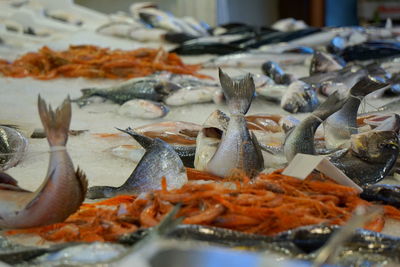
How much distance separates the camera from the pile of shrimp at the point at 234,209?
1959mm

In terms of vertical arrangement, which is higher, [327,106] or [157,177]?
[327,106]

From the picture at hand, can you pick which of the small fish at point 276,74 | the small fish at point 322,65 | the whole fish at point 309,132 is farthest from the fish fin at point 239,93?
the small fish at point 322,65

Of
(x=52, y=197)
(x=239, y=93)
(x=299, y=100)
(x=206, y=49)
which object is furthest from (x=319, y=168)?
(x=206, y=49)

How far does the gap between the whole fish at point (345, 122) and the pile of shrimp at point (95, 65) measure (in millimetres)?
2150

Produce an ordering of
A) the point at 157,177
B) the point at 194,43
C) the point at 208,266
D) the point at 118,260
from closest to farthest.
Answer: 1. the point at 208,266
2. the point at 118,260
3. the point at 157,177
4. the point at 194,43

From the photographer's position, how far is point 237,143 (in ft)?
7.98

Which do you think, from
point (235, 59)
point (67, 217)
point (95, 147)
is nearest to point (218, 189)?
point (67, 217)

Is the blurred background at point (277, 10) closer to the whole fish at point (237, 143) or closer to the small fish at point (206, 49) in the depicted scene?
the small fish at point (206, 49)

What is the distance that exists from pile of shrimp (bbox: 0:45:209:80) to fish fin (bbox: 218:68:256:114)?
8.17ft

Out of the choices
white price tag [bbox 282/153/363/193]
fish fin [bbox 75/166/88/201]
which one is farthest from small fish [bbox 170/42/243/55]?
fish fin [bbox 75/166/88/201]

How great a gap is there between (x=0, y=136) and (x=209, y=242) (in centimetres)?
148

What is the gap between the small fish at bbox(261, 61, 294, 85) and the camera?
4500mm

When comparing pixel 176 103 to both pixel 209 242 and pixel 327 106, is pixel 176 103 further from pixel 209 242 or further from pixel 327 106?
pixel 209 242

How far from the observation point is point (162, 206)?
2.04 meters
